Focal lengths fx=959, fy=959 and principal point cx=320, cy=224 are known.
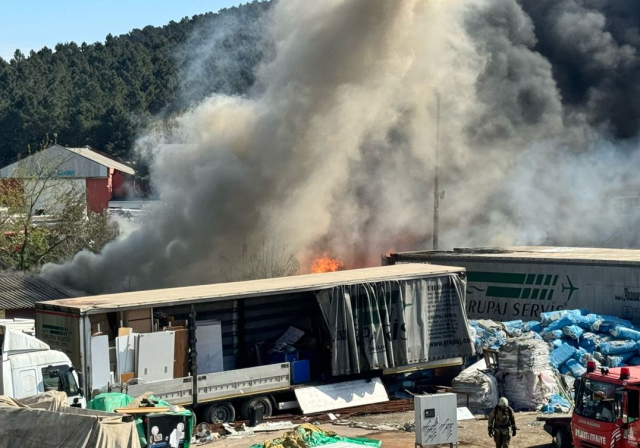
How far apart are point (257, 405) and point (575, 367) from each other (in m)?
7.98

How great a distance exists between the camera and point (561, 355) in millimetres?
23578

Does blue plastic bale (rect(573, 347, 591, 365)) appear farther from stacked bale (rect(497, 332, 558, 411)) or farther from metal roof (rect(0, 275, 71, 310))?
metal roof (rect(0, 275, 71, 310))

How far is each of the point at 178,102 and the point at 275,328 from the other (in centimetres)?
7627

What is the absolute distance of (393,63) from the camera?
40.2 meters

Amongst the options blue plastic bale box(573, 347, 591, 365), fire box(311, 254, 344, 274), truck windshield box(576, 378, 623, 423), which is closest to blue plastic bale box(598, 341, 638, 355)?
blue plastic bale box(573, 347, 591, 365)

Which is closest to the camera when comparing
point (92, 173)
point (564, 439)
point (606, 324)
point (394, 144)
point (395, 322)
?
point (564, 439)

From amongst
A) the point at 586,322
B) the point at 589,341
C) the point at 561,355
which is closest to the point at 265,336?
the point at 561,355

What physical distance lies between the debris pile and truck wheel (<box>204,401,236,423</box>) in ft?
17.0

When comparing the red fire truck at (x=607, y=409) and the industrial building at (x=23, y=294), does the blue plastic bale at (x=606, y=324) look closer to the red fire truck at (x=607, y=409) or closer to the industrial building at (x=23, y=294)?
the red fire truck at (x=607, y=409)

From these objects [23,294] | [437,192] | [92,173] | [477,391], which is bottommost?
[477,391]

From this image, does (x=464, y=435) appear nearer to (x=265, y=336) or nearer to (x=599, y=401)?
(x=599, y=401)

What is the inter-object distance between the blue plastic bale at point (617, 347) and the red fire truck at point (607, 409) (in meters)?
7.22

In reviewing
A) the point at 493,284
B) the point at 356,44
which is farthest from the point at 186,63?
the point at 493,284

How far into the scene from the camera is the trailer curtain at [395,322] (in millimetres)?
22062
